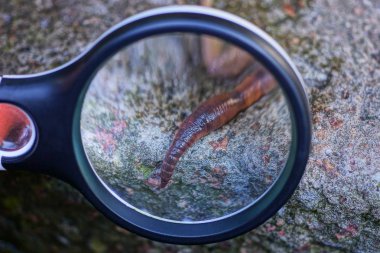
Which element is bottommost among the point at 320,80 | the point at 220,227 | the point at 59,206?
the point at 59,206

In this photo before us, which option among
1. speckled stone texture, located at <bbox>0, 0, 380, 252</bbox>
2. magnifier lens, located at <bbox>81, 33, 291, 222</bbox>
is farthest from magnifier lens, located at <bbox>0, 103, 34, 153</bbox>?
speckled stone texture, located at <bbox>0, 0, 380, 252</bbox>

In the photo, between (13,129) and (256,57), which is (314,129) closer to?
(256,57)

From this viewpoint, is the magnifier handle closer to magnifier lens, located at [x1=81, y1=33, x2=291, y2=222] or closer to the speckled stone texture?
magnifier lens, located at [x1=81, y1=33, x2=291, y2=222]

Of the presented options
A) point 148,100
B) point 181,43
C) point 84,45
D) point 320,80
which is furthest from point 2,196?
point 320,80

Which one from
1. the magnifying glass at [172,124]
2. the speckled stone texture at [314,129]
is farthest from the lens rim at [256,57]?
the speckled stone texture at [314,129]

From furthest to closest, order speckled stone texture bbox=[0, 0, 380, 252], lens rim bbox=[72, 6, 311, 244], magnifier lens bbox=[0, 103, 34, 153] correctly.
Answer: speckled stone texture bbox=[0, 0, 380, 252] → magnifier lens bbox=[0, 103, 34, 153] → lens rim bbox=[72, 6, 311, 244]

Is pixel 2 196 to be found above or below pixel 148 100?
below

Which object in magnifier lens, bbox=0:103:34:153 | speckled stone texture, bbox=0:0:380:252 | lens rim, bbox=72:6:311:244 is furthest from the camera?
speckled stone texture, bbox=0:0:380:252

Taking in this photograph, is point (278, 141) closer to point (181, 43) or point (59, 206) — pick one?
point (181, 43)
